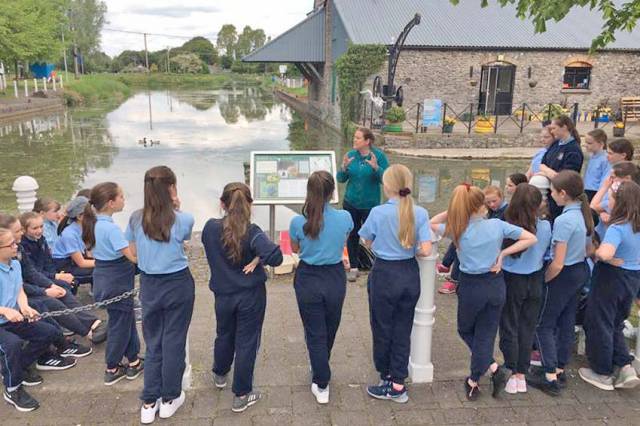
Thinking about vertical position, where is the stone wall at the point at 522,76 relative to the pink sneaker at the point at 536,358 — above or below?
above

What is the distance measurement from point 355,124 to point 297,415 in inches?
671

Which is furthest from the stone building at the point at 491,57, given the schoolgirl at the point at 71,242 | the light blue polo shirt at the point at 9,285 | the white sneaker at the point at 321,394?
the light blue polo shirt at the point at 9,285

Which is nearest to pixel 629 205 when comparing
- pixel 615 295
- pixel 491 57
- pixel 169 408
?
pixel 615 295

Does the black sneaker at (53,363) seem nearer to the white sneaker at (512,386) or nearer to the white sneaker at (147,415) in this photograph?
the white sneaker at (147,415)

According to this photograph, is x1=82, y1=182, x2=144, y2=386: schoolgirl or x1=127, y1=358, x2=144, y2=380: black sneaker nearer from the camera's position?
x1=82, y1=182, x2=144, y2=386: schoolgirl

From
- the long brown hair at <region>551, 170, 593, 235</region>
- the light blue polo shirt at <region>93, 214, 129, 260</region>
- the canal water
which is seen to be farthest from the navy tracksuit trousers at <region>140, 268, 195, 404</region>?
the canal water

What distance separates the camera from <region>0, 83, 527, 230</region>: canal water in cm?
1110

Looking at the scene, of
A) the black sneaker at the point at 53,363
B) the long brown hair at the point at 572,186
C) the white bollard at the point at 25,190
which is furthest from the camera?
the white bollard at the point at 25,190

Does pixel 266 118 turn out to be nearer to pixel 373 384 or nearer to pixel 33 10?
pixel 33 10

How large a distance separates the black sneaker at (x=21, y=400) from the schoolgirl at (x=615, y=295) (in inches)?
145

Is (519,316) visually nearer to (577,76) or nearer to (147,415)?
(147,415)

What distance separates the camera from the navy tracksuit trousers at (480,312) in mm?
3234

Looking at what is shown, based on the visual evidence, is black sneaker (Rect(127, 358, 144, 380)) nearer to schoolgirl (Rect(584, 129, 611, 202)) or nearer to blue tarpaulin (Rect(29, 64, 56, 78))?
schoolgirl (Rect(584, 129, 611, 202))

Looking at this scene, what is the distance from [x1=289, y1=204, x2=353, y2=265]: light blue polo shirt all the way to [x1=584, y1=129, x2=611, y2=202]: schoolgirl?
9.56ft
